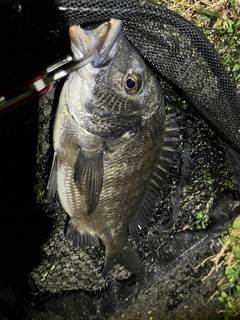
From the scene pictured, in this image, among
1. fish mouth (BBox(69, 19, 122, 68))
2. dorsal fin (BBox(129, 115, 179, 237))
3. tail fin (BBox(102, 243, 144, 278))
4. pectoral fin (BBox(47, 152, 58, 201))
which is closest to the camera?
fish mouth (BBox(69, 19, 122, 68))

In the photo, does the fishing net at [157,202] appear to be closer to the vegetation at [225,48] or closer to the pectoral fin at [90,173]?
A: the vegetation at [225,48]

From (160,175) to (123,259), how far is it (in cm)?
56

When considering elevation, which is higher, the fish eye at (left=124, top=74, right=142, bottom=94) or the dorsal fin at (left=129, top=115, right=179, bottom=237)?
the fish eye at (left=124, top=74, right=142, bottom=94)

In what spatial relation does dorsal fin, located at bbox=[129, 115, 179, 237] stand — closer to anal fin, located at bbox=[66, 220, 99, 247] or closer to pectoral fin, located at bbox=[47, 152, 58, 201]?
anal fin, located at bbox=[66, 220, 99, 247]

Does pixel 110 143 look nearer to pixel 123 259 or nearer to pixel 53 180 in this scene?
pixel 53 180

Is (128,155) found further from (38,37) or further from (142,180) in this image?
(38,37)

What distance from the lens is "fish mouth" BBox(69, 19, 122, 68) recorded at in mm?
1368

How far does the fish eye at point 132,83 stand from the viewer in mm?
1570

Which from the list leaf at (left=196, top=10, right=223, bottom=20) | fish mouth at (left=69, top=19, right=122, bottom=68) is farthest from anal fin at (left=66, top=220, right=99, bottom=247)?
leaf at (left=196, top=10, right=223, bottom=20)

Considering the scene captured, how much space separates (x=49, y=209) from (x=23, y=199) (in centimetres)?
18

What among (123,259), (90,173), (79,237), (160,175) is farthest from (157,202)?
(90,173)

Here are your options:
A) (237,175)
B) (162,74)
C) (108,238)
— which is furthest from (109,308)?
(162,74)

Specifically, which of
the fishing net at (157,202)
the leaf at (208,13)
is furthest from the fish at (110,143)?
the leaf at (208,13)

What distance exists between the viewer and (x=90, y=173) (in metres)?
1.72
